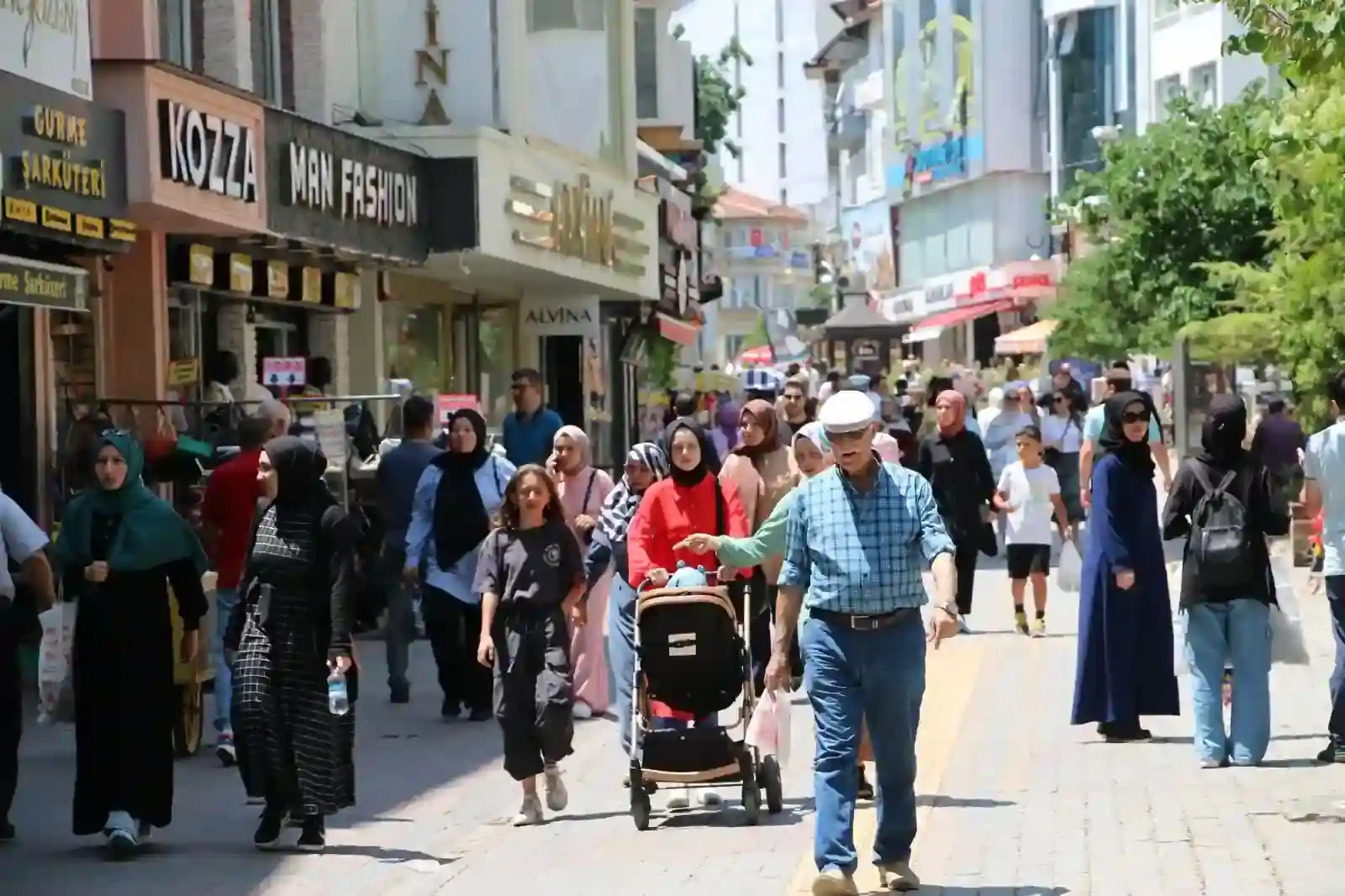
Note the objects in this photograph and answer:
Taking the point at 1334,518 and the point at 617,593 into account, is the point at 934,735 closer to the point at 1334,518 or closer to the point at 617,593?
the point at 617,593

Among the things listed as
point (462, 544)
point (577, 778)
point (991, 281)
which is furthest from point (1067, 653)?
point (991, 281)

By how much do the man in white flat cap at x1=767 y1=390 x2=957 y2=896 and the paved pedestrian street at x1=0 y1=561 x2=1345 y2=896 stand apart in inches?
17.7

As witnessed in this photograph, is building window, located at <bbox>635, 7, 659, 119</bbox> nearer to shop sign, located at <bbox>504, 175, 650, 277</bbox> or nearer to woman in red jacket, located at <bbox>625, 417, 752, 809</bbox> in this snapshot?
shop sign, located at <bbox>504, 175, 650, 277</bbox>

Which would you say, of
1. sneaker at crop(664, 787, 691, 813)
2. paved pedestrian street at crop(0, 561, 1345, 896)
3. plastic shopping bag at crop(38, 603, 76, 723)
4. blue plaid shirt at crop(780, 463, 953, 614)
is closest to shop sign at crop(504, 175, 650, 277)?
paved pedestrian street at crop(0, 561, 1345, 896)

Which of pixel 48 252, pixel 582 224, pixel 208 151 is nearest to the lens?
pixel 48 252

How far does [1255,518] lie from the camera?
1162 centimetres

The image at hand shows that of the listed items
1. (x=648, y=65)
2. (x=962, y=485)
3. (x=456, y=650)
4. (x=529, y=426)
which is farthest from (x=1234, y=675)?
(x=648, y=65)

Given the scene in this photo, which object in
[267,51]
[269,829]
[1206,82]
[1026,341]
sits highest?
[1206,82]

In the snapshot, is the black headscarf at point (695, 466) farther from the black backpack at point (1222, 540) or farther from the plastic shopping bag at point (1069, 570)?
the plastic shopping bag at point (1069, 570)

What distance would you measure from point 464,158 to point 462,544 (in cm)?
999

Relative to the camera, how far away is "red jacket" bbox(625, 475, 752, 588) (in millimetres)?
10906

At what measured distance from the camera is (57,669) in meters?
11.4

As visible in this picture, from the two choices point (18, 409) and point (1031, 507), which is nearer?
point (18, 409)

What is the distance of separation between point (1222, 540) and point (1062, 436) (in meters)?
12.6
